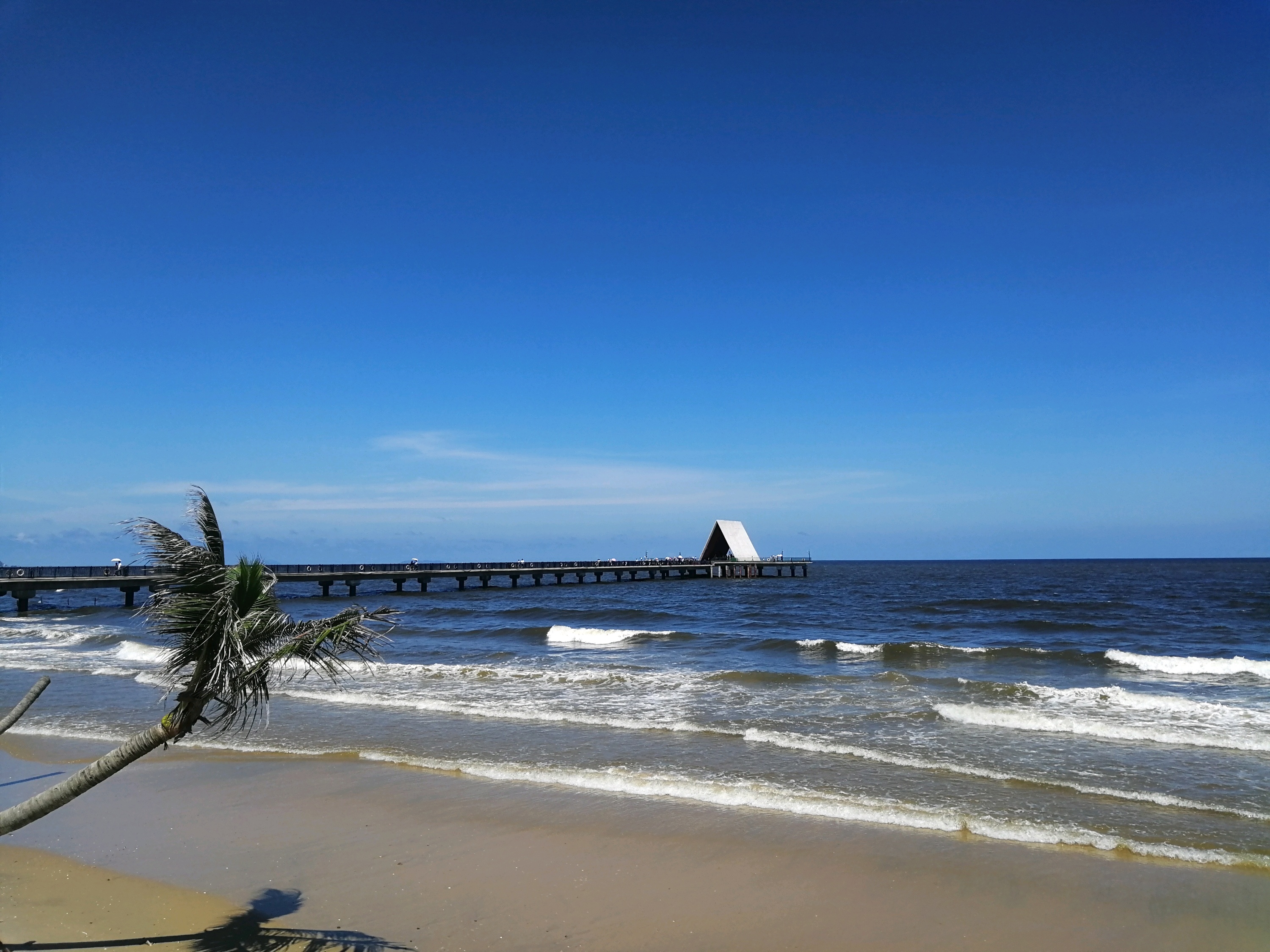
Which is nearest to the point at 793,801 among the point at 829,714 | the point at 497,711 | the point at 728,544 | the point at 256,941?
the point at 829,714

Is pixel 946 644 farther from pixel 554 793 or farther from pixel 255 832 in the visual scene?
pixel 255 832

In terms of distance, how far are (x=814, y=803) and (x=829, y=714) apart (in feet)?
19.8

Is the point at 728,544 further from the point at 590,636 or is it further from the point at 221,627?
the point at 221,627

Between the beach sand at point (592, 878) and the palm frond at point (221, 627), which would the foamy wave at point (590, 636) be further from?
the palm frond at point (221, 627)

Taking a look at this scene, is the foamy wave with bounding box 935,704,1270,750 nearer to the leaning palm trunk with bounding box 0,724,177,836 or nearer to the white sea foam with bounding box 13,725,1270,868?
the white sea foam with bounding box 13,725,1270,868

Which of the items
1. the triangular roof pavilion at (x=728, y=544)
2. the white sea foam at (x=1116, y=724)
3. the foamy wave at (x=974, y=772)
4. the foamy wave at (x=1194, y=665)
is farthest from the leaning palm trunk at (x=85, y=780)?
the triangular roof pavilion at (x=728, y=544)

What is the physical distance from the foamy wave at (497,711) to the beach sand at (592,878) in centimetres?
429

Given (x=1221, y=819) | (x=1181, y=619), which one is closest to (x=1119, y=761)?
(x=1221, y=819)

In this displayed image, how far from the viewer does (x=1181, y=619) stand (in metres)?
36.9

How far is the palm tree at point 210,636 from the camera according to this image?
5.12 meters

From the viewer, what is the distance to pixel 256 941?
21.0ft

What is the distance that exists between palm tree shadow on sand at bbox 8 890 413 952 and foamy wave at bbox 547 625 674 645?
2361 centimetres

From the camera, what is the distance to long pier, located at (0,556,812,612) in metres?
48.5

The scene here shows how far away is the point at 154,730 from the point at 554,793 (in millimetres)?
6370
